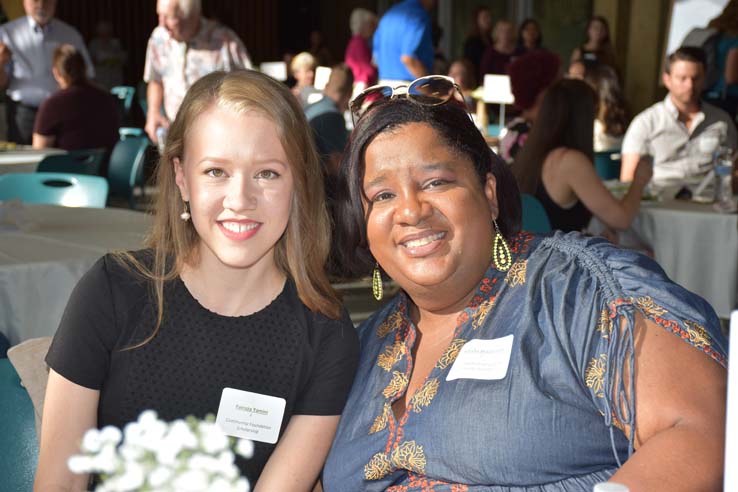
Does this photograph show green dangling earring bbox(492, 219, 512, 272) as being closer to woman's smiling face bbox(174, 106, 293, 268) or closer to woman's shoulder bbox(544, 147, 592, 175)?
woman's smiling face bbox(174, 106, 293, 268)

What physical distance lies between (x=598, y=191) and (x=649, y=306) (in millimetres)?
2776

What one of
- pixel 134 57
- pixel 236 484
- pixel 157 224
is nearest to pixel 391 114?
pixel 157 224

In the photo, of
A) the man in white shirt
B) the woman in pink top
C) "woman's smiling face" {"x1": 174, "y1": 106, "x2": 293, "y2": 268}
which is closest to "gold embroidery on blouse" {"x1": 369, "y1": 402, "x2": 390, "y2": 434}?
"woman's smiling face" {"x1": 174, "y1": 106, "x2": 293, "y2": 268}

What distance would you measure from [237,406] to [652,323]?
753mm

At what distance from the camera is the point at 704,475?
4.21ft

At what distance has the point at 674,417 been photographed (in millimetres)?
1336

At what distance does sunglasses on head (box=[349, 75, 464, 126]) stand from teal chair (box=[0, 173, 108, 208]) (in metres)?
2.95

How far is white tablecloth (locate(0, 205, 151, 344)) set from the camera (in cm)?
311

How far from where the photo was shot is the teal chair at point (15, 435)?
177 cm

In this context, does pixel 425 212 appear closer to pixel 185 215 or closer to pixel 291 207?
pixel 291 207

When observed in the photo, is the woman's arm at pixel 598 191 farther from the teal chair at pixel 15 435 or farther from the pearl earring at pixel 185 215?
the teal chair at pixel 15 435

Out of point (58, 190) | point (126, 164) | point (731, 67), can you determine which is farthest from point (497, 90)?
point (58, 190)

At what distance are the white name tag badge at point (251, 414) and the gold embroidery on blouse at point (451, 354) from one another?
1.02ft

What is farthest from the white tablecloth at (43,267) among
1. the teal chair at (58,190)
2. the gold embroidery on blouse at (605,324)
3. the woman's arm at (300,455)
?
the gold embroidery on blouse at (605,324)
